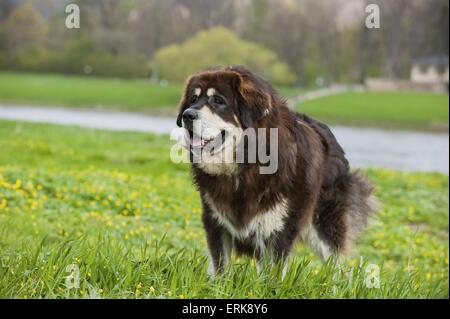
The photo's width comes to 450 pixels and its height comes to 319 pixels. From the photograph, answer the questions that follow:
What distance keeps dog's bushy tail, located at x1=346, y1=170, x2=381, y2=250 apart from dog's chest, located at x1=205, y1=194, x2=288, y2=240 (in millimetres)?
753

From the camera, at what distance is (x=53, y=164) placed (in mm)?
9094

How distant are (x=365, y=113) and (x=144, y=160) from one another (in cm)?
1636

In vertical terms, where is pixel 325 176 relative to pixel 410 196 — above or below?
above

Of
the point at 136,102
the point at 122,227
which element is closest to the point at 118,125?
the point at 136,102

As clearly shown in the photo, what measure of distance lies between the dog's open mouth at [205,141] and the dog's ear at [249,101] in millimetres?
149

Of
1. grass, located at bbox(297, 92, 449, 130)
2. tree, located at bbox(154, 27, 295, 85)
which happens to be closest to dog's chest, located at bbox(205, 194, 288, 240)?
grass, located at bbox(297, 92, 449, 130)

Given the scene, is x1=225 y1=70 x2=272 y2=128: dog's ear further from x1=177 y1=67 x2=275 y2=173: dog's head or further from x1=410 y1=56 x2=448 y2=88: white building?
x1=410 y1=56 x2=448 y2=88: white building

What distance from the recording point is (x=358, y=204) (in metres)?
4.33

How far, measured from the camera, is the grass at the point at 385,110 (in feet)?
76.3

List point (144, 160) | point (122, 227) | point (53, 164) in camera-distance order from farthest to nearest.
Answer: point (144, 160) → point (53, 164) → point (122, 227)

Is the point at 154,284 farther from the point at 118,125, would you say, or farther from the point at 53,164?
the point at 118,125

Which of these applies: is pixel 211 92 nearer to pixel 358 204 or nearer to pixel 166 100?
pixel 358 204

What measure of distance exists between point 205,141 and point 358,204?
1.65 m

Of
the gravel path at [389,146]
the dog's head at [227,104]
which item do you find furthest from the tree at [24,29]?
the dog's head at [227,104]
